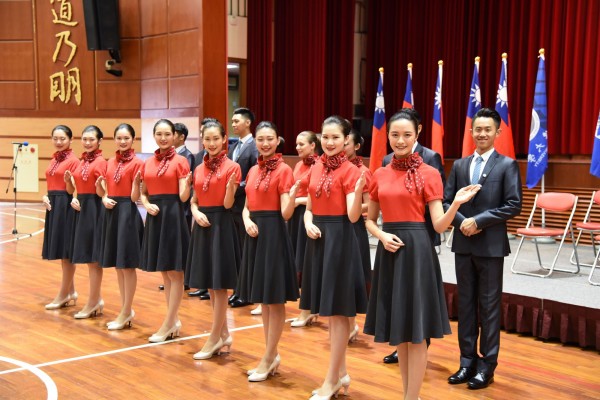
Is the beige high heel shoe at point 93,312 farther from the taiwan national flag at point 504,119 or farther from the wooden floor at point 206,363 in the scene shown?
the taiwan national flag at point 504,119

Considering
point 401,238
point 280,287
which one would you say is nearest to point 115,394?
point 280,287

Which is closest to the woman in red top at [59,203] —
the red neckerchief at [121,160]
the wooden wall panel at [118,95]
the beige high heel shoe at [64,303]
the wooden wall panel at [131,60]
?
the beige high heel shoe at [64,303]

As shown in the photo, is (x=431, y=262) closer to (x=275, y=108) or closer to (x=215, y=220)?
(x=215, y=220)

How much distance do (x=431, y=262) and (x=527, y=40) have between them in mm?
7846

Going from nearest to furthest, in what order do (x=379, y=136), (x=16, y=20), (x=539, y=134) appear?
(x=539, y=134) → (x=379, y=136) → (x=16, y=20)

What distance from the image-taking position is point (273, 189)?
12.8 feet

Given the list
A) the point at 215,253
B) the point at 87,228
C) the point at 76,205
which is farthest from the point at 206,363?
the point at 76,205

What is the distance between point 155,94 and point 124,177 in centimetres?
654

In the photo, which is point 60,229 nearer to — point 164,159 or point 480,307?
point 164,159

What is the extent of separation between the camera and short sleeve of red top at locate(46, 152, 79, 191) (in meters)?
5.53

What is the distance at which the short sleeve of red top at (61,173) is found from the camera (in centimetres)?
553

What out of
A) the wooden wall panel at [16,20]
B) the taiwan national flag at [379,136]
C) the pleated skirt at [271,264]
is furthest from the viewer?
the wooden wall panel at [16,20]

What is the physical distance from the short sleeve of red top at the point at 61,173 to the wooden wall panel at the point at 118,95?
21.0 feet

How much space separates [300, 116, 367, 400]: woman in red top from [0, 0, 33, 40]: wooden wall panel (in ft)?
35.6
